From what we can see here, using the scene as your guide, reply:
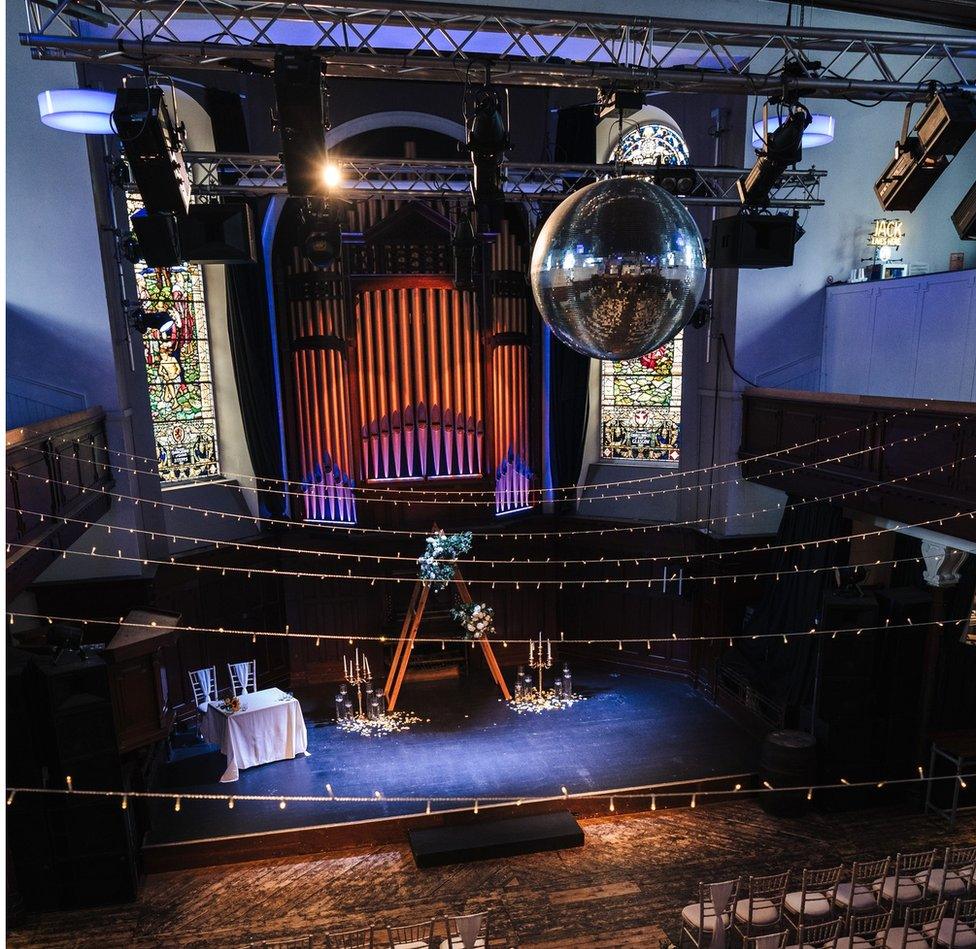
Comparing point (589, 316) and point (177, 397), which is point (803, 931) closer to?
point (589, 316)

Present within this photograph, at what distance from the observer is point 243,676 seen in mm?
9523

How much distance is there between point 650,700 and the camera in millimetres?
9852

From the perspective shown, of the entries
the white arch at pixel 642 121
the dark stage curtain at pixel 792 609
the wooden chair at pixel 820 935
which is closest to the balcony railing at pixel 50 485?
the wooden chair at pixel 820 935

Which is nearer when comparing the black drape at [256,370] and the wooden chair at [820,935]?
the wooden chair at [820,935]

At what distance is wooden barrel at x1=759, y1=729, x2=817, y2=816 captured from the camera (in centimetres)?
776

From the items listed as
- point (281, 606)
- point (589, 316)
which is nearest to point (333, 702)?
point (281, 606)

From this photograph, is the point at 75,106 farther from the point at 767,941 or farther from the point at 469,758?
the point at 767,941

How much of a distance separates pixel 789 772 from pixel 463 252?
20.7ft

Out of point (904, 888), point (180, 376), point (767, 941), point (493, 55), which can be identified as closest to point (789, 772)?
point (904, 888)

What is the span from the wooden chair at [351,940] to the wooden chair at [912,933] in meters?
3.59

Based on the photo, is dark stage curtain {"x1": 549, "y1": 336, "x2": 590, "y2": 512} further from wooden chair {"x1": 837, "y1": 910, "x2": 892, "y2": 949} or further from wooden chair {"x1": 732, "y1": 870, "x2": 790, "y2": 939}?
wooden chair {"x1": 837, "y1": 910, "x2": 892, "y2": 949}

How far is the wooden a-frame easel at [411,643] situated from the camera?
948 centimetres

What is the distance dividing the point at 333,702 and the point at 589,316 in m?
8.92

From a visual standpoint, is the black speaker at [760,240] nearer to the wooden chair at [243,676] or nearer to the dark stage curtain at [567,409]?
the dark stage curtain at [567,409]
